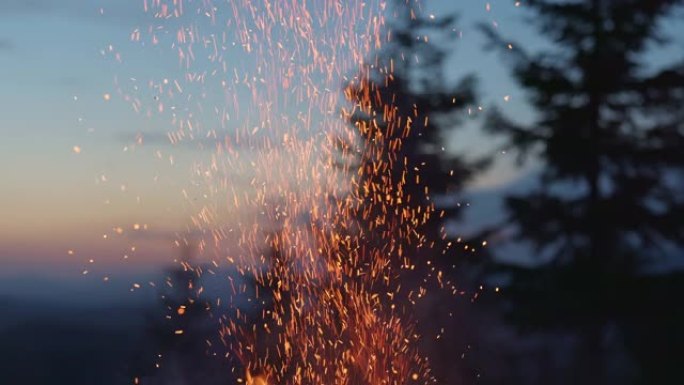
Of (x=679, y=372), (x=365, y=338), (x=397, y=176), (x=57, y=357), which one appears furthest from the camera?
(x=57, y=357)

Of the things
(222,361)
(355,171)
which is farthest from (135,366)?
(355,171)

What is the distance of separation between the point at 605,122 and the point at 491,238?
14.5ft

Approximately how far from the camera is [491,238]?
86.2 feet

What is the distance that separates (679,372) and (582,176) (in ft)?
13.7

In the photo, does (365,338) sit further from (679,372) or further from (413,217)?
(413,217)

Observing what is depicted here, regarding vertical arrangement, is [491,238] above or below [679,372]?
above

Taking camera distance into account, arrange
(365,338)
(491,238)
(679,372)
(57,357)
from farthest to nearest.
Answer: (57,357) < (491,238) < (679,372) < (365,338)

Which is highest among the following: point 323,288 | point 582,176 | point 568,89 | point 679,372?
point 568,89

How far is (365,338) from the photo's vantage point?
2022 centimetres

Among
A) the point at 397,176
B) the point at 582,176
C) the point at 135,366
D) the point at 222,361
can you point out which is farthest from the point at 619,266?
the point at 135,366

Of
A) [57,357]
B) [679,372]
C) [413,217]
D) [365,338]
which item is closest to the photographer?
[365,338]

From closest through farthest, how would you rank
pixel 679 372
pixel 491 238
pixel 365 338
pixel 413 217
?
pixel 365 338 → pixel 679 372 → pixel 491 238 → pixel 413 217

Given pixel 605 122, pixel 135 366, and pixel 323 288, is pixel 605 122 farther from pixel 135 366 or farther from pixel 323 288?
pixel 135 366

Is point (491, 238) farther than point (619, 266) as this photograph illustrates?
Yes
